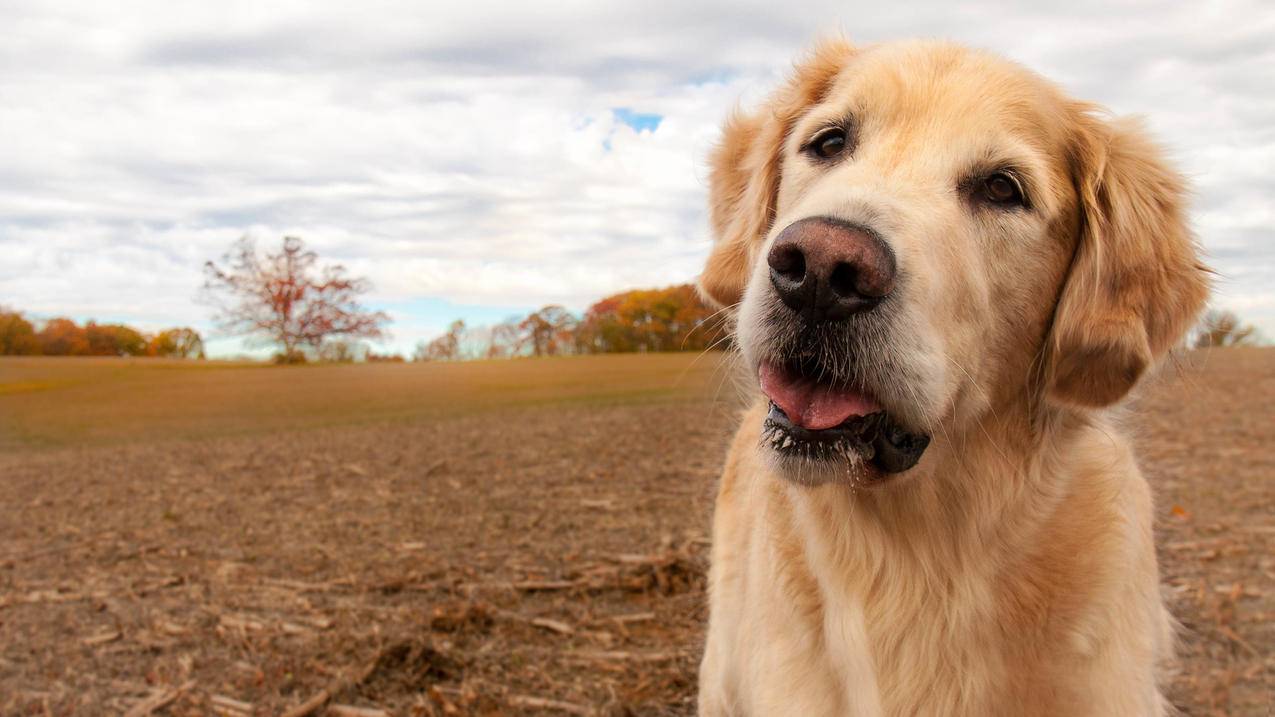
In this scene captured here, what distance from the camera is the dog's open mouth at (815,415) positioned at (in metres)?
2.21

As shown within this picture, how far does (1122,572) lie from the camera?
2.56 m

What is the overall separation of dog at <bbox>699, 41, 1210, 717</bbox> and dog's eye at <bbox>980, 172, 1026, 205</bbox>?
1 centimetres

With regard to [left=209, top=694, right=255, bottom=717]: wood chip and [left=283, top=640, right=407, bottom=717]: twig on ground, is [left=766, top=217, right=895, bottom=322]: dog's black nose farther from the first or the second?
[left=209, top=694, right=255, bottom=717]: wood chip

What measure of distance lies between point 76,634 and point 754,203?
4.79 metres

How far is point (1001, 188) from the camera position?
2.52m

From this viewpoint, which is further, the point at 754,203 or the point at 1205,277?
the point at 754,203

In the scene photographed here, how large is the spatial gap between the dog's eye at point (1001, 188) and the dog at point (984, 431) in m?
0.01

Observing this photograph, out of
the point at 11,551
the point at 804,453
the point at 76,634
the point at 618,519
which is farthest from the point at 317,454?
the point at 804,453

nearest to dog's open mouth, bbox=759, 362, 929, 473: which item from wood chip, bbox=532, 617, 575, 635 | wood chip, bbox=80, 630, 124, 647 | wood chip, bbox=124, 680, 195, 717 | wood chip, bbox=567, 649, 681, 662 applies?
wood chip, bbox=567, 649, 681, 662

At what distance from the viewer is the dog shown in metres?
2.33

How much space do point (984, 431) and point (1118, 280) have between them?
22.8 inches

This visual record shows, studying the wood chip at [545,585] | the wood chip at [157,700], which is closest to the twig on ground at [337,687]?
the wood chip at [157,700]

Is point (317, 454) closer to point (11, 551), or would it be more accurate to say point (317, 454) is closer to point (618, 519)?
point (11, 551)

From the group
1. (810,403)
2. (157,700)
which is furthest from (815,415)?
(157,700)
